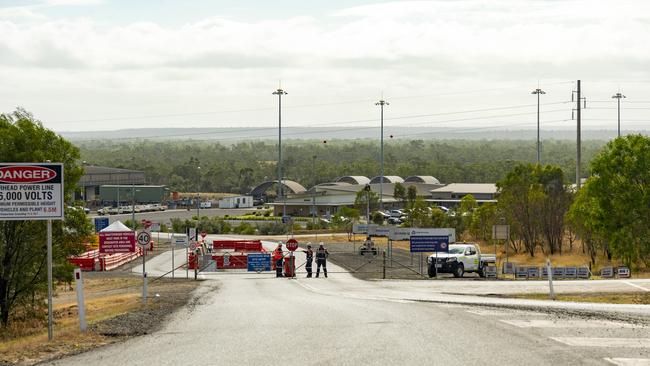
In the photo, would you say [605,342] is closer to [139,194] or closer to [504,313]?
[504,313]

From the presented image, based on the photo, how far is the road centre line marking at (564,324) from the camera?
57.4 ft

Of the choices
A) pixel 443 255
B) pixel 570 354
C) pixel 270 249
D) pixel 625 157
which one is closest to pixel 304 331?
pixel 570 354

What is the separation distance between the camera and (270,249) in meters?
75.4

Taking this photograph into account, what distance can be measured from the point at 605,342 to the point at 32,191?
35.6ft

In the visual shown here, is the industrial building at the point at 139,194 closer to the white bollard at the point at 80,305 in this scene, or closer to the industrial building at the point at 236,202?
the industrial building at the point at 236,202

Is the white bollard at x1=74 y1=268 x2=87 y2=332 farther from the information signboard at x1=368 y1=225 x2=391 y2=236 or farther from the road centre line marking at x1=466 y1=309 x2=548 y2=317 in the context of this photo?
the information signboard at x1=368 y1=225 x2=391 y2=236

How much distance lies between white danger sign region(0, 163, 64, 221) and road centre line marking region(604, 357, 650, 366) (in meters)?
10.4

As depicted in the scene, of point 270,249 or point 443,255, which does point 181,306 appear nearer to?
point 443,255

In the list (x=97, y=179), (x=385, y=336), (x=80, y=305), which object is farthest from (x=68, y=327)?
(x=97, y=179)

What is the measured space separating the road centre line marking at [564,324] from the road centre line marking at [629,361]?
12.7 feet

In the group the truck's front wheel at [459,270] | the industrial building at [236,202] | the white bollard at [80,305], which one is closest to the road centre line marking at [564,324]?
the white bollard at [80,305]

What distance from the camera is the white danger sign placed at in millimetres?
17359

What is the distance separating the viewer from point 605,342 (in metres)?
15.2

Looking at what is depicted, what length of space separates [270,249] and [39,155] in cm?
4696
